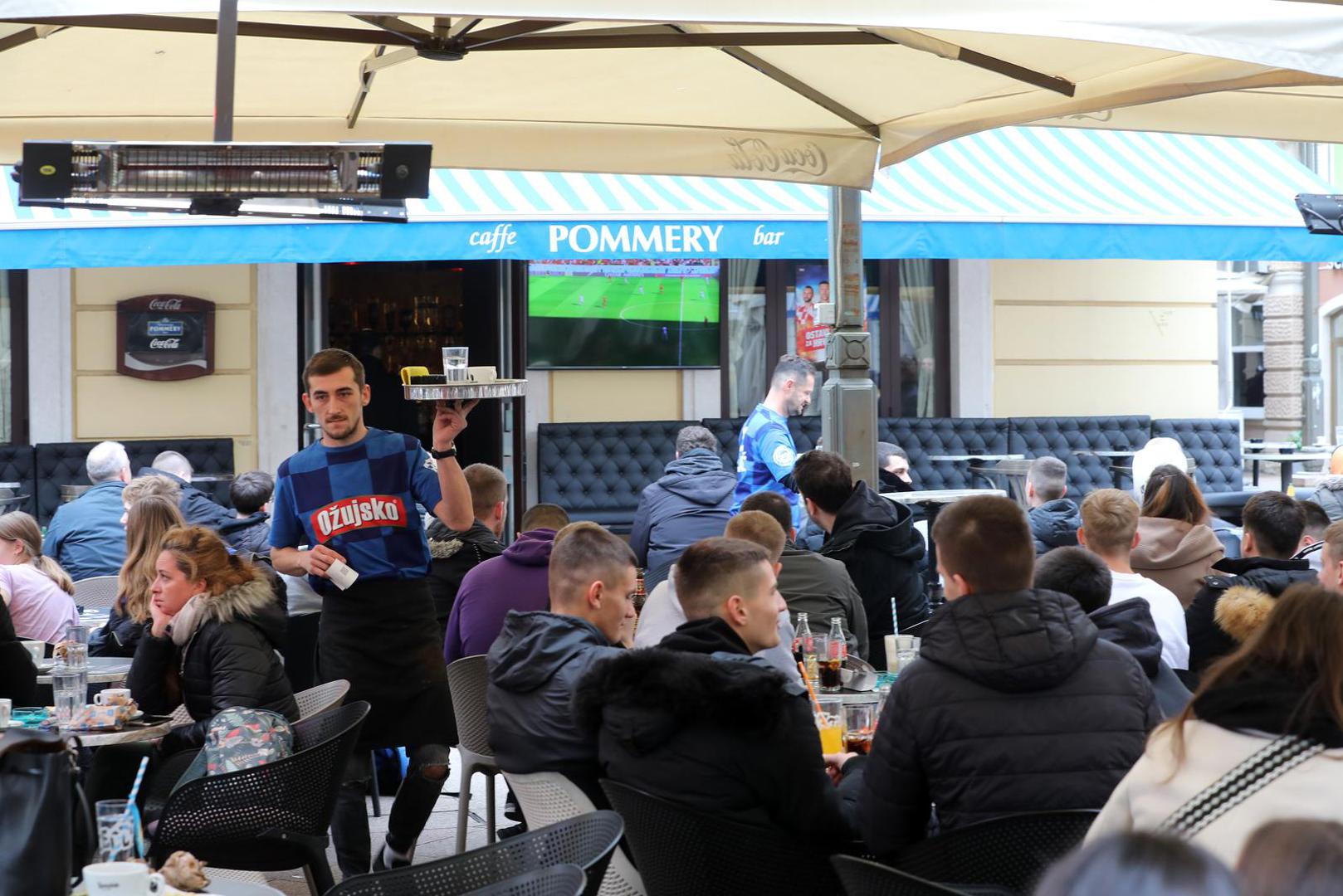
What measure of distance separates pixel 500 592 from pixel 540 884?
8.83 ft

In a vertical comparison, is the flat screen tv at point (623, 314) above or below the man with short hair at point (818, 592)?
above

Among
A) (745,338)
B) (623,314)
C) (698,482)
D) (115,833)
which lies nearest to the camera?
(115,833)

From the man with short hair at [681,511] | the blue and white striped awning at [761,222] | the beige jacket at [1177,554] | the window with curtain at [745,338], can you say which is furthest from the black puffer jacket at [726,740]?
the window with curtain at [745,338]

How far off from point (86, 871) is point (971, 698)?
1.73 metres

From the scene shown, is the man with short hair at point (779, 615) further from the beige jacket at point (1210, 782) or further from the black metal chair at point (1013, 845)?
the beige jacket at point (1210, 782)

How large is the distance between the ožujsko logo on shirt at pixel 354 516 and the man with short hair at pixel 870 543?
1.76 meters

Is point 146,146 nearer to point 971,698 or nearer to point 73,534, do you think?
point 971,698

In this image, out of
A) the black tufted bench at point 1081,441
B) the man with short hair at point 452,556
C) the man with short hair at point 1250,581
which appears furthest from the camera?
the black tufted bench at point 1081,441

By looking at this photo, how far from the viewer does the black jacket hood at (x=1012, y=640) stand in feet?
10.4

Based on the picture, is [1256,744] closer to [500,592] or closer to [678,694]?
[678,694]

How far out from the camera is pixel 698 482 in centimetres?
786

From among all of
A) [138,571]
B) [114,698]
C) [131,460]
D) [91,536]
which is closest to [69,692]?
[114,698]

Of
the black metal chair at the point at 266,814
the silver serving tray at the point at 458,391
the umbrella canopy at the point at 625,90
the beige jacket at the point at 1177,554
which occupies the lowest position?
the black metal chair at the point at 266,814

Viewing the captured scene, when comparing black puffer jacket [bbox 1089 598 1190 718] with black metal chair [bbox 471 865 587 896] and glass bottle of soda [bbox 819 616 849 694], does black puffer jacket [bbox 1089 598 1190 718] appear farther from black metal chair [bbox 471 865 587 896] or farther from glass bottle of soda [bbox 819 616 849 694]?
black metal chair [bbox 471 865 587 896]
